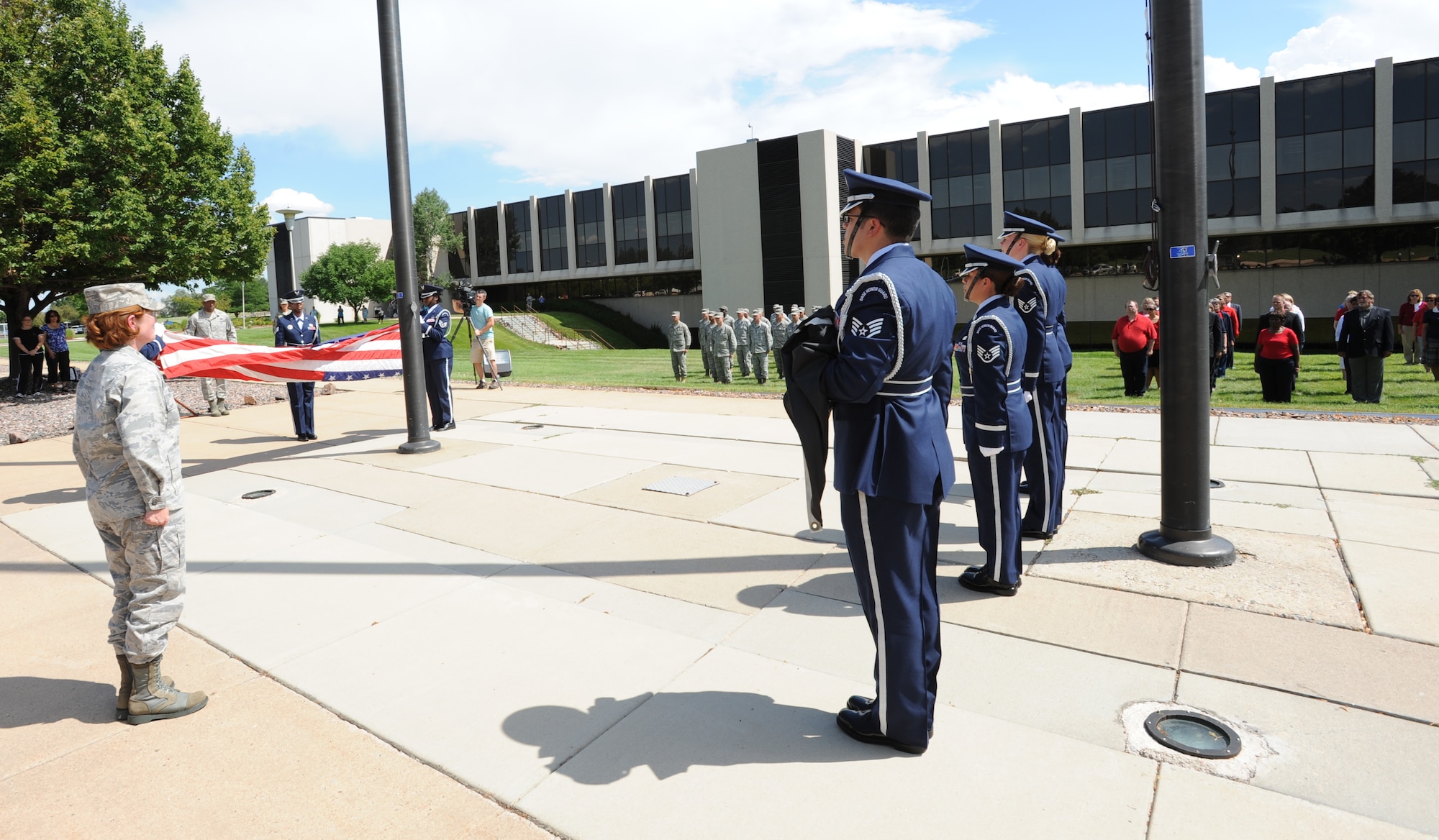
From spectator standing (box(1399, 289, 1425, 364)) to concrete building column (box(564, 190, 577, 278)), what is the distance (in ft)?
180

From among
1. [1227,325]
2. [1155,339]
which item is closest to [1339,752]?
[1227,325]

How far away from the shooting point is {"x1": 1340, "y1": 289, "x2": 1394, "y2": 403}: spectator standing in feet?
44.4

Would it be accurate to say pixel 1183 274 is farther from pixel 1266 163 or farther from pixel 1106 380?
pixel 1266 163

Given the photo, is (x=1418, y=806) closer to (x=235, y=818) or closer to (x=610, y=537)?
(x=235, y=818)

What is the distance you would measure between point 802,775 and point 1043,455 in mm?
3438

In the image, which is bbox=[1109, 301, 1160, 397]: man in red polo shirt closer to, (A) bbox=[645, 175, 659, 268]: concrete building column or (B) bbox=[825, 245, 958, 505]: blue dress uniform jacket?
(B) bbox=[825, 245, 958, 505]: blue dress uniform jacket

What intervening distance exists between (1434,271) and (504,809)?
48241 mm

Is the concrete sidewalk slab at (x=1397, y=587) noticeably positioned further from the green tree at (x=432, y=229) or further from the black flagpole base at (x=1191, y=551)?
the green tree at (x=432, y=229)

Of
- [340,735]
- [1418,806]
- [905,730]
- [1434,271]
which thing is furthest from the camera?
[1434,271]

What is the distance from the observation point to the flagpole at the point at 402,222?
957cm

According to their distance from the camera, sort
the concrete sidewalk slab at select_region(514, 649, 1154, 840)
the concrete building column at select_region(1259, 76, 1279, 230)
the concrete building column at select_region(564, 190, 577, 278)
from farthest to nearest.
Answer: the concrete building column at select_region(564, 190, 577, 278) → the concrete building column at select_region(1259, 76, 1279, 230) → the concrete sidewalk slab at select_region(514, 649, 1154, 840)

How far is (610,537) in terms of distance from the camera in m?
6.29

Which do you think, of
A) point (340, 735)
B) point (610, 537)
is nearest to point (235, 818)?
point (340, 735)

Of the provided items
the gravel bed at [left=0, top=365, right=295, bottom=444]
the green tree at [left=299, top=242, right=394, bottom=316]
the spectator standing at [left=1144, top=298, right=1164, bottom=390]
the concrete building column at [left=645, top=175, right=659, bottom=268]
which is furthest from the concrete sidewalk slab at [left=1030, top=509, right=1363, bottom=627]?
the green tree at [left=299, top=242, right=394, bottom=316]
